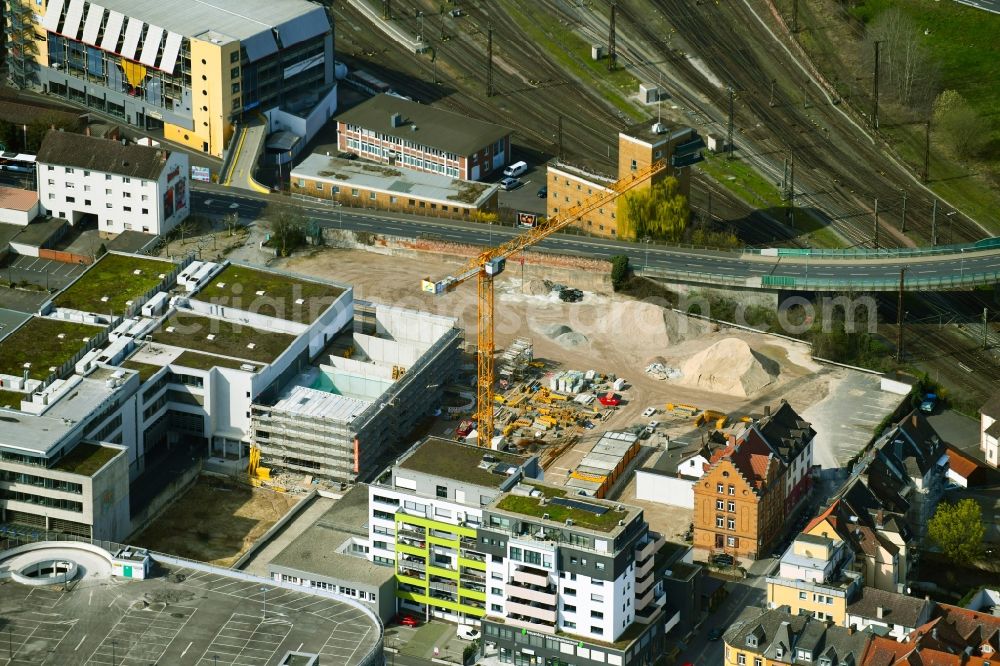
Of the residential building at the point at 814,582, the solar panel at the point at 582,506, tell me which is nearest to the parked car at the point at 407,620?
the solar panel at the point at 582,506

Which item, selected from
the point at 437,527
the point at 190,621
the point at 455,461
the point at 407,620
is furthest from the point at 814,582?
the point at 190,621

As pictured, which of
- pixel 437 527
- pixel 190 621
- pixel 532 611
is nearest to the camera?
pixel 190 621

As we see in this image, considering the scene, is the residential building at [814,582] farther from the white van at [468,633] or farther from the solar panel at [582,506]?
the white van at [468,633]

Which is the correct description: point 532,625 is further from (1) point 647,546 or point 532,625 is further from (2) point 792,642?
(2) point 792,642

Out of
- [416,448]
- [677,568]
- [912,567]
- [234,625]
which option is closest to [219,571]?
[234,625]

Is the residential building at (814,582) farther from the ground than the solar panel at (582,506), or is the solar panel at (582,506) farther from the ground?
the solar panel at (582,506)
